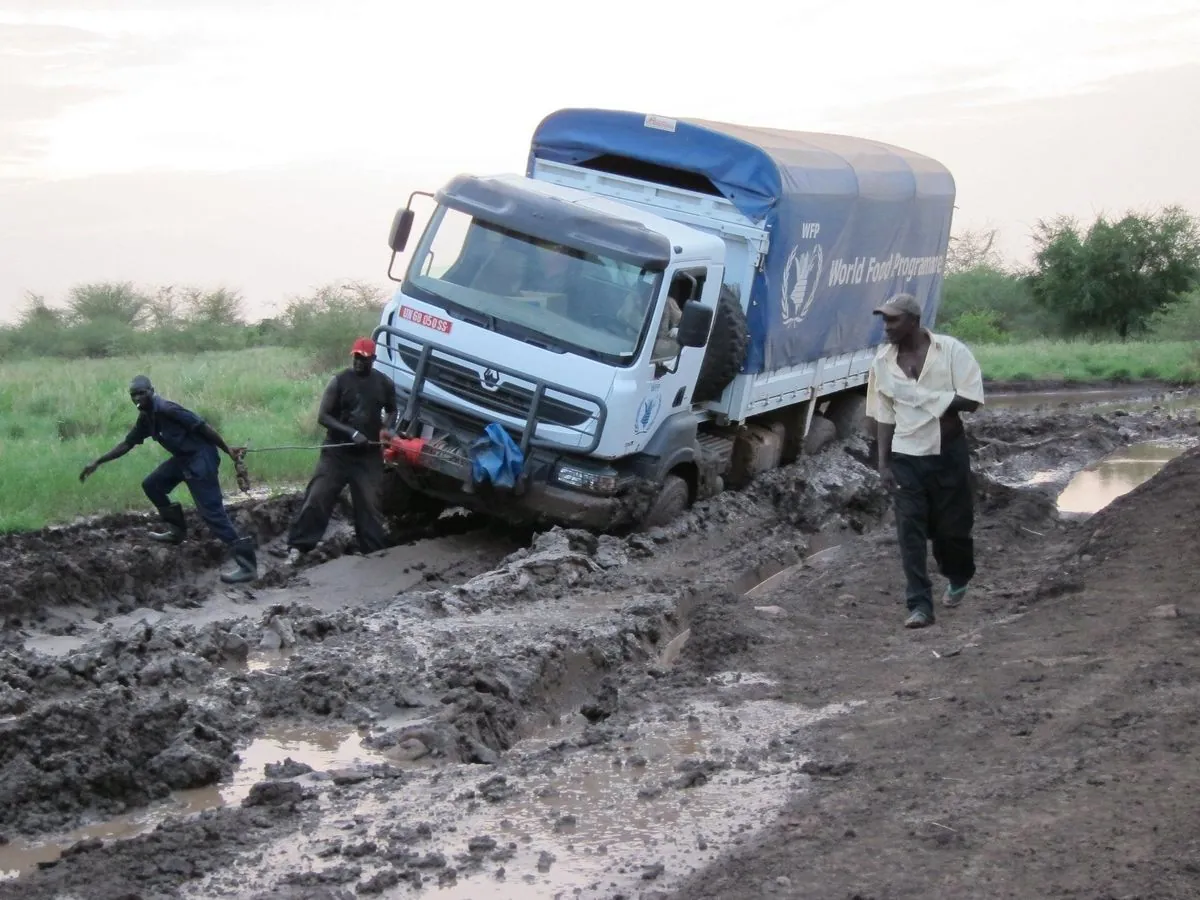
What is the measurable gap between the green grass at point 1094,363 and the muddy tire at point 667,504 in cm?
1730

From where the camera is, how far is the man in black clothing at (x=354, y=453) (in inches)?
421

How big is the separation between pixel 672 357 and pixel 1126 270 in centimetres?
3819

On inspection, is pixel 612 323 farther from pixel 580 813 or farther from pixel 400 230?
pixel 580 813

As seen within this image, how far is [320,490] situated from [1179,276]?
134 ft

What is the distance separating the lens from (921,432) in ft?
27.3

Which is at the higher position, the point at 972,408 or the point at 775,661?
the point at 972,408

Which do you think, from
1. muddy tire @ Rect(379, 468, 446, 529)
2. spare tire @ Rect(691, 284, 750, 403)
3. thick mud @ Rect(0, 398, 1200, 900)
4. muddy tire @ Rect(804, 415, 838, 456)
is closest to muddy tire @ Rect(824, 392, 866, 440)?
muddy tire @ Rect(804, 415, 838, 456)

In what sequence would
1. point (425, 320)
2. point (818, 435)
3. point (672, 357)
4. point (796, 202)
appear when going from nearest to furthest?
point (425, 320) → point (672, 357) → point (796, 202) → point (818, 435)

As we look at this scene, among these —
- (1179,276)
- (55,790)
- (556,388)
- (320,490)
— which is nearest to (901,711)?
(55,790)

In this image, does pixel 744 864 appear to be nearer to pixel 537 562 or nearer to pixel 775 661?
Result: pixel 775 661

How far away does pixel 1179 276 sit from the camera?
46.1 meters

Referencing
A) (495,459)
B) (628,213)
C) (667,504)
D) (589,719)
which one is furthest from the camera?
(667,504)

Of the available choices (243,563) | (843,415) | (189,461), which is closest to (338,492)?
(243,563)

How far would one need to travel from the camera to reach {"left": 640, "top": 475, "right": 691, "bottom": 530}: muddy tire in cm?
1160
